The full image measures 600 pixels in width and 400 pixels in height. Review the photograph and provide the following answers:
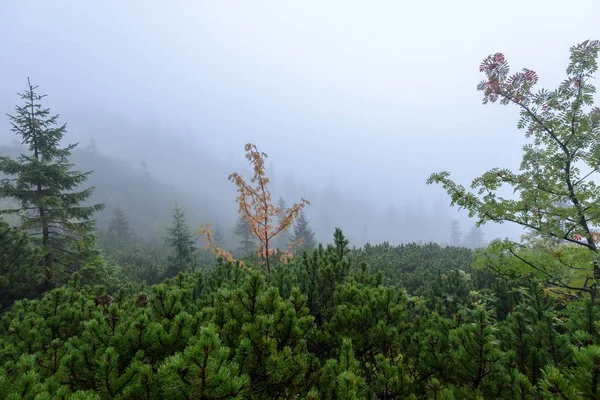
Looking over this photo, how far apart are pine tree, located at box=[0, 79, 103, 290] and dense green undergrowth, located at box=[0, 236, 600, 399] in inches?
257

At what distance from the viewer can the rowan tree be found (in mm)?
4098

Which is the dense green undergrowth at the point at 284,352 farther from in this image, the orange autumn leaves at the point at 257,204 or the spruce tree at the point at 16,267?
the spruce tree at the point at 16,267

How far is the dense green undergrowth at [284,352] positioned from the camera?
1.74m

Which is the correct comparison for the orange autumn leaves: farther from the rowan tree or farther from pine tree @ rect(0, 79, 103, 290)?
pine tree @ rect(0, 79, 103, 290)

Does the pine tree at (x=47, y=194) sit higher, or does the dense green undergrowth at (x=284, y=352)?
the pine tree at (x=47, y=194)

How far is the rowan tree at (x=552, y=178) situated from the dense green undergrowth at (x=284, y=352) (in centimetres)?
111

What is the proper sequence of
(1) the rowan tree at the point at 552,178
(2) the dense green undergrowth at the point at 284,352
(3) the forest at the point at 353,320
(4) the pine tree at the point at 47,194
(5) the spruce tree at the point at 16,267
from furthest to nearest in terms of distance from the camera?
(4) the pine tree at the point at 47,194 < (5) the spruce tree at the point at 16,267 < (1) the rowan tree at the point at 552,178 < (3) the forest at the point at 353,320 < (2) the dense green undergrowth at the point at 284,352

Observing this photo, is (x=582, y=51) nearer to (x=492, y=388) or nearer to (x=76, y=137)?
(x=492, y=388)

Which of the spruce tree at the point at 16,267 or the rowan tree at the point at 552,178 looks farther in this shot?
the spruce tree at the point at 16,267

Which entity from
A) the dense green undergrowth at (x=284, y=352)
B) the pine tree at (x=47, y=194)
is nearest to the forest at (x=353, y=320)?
the dense green undergrowth at (x=284, y=352)

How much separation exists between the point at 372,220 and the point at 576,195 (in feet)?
557

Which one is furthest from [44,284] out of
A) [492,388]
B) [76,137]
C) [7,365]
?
[76,137]

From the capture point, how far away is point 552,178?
14.7ft

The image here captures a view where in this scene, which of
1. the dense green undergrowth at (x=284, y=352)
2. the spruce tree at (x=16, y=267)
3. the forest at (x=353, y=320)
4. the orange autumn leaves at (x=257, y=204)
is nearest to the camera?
the dense green undergrowth at (x=284, y=352)
